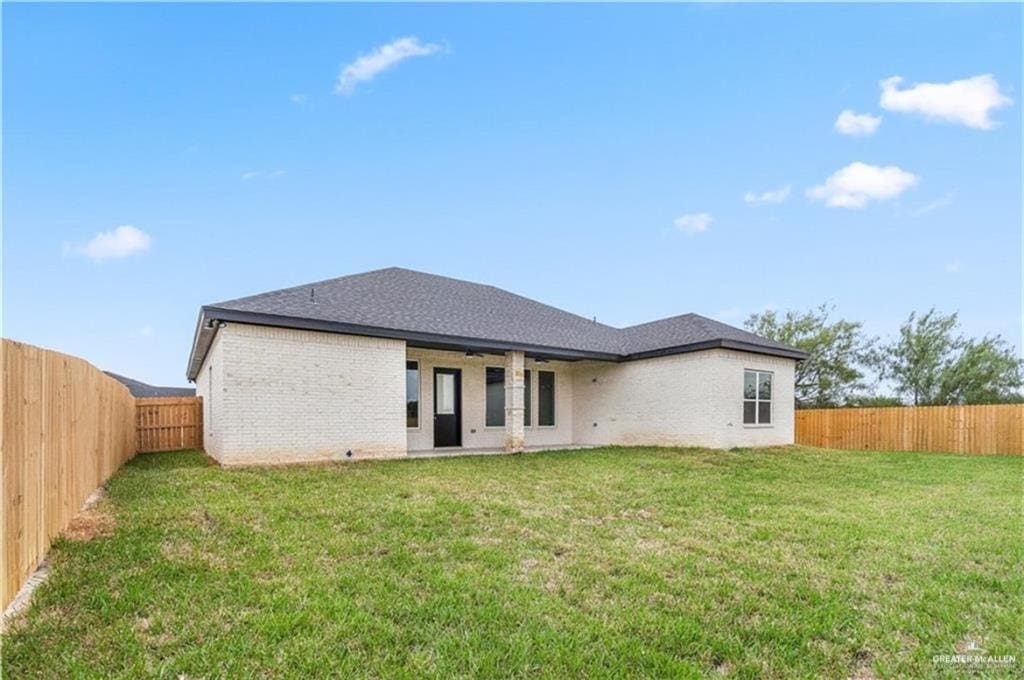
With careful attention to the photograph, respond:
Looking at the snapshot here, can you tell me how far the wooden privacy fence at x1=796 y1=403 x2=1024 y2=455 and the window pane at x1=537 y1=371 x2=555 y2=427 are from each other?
927 cm

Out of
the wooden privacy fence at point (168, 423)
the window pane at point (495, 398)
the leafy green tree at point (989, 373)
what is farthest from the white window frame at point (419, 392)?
the leafy green tree at point (989, 373)

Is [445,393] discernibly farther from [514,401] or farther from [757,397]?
[757,397]

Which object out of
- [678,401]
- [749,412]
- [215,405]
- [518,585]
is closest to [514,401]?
[678,401]

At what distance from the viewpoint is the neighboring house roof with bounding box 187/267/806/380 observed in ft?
34.9

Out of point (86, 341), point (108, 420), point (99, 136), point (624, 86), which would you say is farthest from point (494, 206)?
point (86, 341)

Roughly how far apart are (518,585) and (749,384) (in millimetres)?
12427

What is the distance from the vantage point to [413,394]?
13352mm

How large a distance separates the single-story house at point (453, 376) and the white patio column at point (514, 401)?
0.10 ft

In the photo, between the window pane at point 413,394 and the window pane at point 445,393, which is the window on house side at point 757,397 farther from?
the window pane at point 413,394

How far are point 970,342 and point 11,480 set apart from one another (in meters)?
34.3

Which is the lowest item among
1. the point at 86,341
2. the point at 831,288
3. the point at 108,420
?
the point at 108,420

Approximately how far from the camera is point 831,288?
94.0 feet

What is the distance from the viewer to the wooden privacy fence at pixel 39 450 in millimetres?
3391

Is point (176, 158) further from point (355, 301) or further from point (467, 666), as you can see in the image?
point (467, 666)
